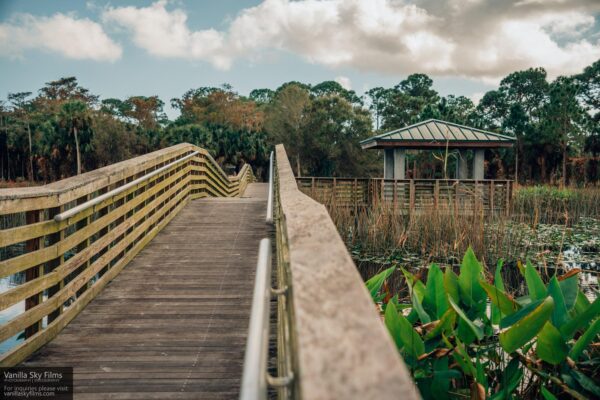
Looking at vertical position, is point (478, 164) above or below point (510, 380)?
above

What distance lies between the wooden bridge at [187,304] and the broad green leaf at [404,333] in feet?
1.97

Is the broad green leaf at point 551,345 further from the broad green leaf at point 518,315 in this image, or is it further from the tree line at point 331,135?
the tree line at point 331,135

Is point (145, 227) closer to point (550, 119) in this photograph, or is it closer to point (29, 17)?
point (550, 119)

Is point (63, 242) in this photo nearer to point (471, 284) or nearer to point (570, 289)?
point (471, 284)

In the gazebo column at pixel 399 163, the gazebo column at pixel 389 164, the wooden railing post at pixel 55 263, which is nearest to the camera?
the wooden railing post at pixel 55 263

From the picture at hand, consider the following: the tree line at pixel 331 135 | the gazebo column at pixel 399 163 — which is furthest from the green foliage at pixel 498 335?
the tree line at pixel 331 135

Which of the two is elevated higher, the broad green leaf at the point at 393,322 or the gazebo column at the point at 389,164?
the gazebo column at the point at 389,164

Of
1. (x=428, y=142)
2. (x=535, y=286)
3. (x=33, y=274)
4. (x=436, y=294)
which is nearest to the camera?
(x=535, y=286)

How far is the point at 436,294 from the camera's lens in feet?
10.3

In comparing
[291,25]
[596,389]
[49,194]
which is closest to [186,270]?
[49,194]

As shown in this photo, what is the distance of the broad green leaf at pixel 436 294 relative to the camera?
3.10 metres

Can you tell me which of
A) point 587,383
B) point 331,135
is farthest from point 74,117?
point 587,383

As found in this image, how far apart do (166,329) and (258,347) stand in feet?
8.87

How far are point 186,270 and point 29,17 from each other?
86450 mm
